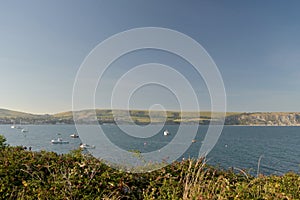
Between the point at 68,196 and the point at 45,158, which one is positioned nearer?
the point at 68,196

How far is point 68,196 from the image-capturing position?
4.38 metres

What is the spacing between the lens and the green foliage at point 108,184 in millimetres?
4426

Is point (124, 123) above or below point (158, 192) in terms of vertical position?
above

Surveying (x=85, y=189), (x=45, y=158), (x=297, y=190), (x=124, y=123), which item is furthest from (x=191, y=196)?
(x=124, y=123)

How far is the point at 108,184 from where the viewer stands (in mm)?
A: 4789

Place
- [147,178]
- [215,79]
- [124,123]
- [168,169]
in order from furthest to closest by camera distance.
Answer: [124,123] < [215,79] < [168,169] < [147,178]

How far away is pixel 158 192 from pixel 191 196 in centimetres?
75

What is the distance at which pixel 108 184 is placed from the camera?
4.79 metres

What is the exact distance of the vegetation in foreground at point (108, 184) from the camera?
443 centimetres

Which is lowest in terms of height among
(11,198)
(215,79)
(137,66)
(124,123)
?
(11,198)

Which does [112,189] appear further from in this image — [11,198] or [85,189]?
[11,198]

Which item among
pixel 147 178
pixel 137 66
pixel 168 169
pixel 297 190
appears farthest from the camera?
pixel 137 66

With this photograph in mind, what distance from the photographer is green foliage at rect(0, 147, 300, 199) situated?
443cm

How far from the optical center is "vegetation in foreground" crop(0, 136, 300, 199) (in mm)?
4426
